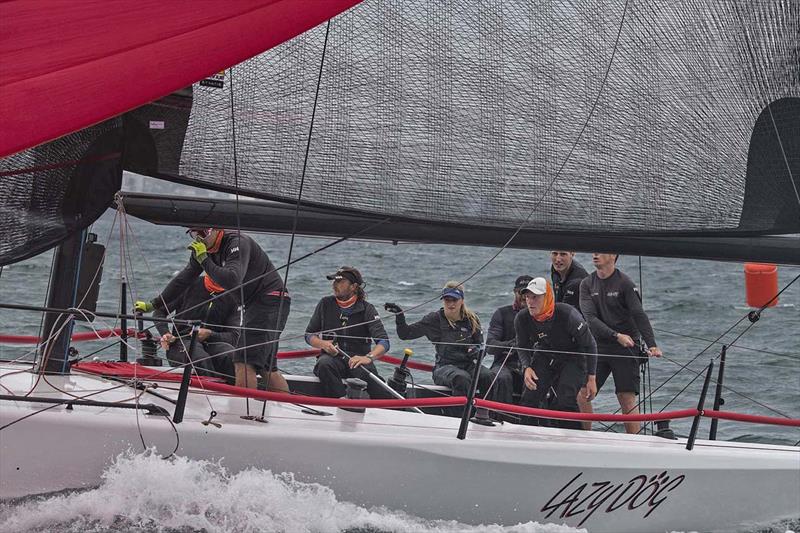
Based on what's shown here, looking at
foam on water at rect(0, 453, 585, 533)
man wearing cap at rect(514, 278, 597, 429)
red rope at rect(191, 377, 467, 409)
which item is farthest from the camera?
man wearing cap at rect(514, 278, 597, 429)

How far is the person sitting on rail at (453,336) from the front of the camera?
6344 millimetres

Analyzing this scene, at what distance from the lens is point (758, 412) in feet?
27.6

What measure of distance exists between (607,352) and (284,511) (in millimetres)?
2382

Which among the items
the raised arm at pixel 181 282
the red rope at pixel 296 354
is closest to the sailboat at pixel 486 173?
the raised arm at pixel 181 282

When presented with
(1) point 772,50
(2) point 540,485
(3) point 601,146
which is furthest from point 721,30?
(2) point 540,485

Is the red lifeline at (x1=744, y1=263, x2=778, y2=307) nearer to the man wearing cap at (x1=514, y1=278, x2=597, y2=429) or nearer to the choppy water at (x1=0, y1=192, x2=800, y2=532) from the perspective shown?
the choppy water at (x1=0, y1=192, x2=800, y2=532)

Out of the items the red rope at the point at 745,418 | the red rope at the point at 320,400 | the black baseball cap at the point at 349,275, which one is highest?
the black baseball cap at the point at 349,275

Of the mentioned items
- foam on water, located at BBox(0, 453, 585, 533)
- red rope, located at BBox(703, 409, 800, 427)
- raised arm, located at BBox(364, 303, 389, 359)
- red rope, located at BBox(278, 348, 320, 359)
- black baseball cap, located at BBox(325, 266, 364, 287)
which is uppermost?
black baseball cap, located at BBox(325, 266, 364, 287)

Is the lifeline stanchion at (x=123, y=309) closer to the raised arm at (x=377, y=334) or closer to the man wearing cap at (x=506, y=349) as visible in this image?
the raised arm at (x=377, y=334)

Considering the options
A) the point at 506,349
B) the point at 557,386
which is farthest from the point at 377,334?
the point at 557,386

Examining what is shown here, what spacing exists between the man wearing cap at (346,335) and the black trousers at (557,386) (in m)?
0.85

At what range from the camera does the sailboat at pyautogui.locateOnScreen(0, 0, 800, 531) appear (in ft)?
17.0

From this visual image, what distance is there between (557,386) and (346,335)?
4.07 ft

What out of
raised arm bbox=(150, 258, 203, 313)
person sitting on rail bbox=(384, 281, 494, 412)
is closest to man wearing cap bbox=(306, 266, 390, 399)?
person sitting on rail bbox=(384, 281, 494, 412)
